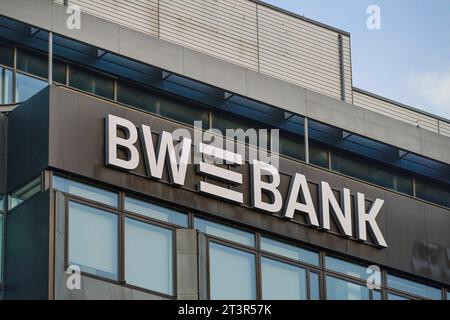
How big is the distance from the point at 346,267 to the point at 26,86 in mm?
10382

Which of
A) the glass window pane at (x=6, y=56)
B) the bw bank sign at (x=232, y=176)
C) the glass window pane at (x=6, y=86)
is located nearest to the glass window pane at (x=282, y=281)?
the bw bank sign at (x=232, y=176)

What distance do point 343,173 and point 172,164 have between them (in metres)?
8.60

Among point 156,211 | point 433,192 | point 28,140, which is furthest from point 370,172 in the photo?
point 28,140

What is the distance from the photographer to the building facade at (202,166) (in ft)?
144

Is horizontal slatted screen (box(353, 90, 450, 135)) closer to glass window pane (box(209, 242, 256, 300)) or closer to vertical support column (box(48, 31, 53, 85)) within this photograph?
glass window pane (box(209, 242, 256, 300))

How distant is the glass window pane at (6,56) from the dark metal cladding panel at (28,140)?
2499mm

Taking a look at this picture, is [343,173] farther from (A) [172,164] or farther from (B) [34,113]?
(B) [34,113]

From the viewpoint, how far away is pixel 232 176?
4691 cm

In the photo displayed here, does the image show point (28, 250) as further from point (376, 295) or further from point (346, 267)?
point (376, 295)

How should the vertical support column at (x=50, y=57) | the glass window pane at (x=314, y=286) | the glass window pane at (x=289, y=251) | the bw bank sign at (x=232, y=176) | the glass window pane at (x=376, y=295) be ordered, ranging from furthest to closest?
the glass window pane at (x=376, y=295), the glass window pane at (x=314, y=286), the glass window pane at (x=289, y=251), the vertical support column at (x=50, y=57), the bw bank sign at (x=232, y=176)

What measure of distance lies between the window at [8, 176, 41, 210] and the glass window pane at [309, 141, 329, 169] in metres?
11.0

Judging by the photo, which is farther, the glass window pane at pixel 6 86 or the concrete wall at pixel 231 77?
the concrete wall at pixel 231 77

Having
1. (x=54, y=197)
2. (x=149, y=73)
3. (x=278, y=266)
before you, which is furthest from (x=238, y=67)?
(x=54, y=197)

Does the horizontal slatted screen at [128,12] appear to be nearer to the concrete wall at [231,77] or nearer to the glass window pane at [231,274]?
the concrete wall at [231,77]
